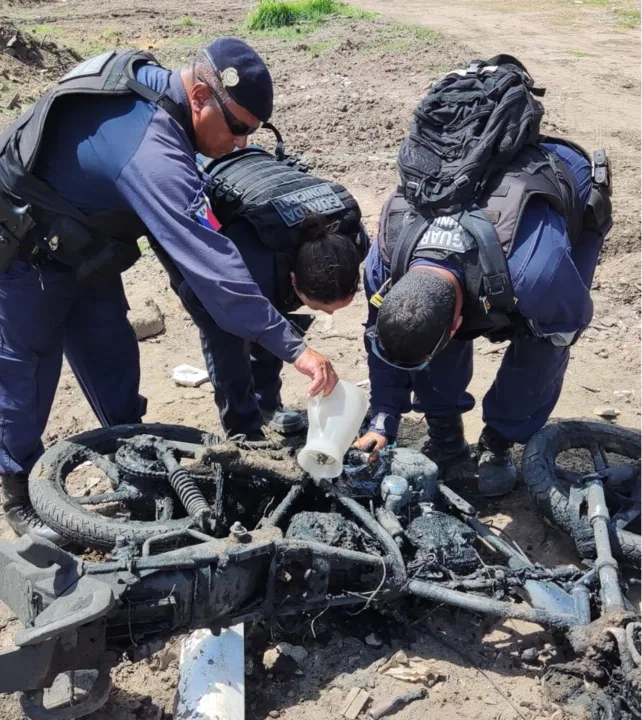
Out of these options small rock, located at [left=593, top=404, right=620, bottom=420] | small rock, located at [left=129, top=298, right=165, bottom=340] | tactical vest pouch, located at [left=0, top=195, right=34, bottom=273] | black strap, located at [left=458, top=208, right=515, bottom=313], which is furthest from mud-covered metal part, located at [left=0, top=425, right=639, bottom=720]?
small rock, located at [left=129, top=298, right=165, bottom=340]

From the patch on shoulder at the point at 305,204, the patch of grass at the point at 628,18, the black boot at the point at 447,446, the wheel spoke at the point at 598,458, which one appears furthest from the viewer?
the patch of grass at the point at 628,18

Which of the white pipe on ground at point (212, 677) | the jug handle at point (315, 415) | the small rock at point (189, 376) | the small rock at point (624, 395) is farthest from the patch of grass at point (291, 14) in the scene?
the white pipe on ground at point (212, 677)

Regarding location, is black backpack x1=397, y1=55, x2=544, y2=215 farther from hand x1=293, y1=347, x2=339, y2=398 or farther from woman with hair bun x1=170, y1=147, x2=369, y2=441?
hand x1=293, y1=347, x2=339, y2=398

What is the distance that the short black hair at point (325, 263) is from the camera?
3.44 meters

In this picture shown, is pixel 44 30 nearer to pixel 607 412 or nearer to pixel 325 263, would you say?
pixel 607 412

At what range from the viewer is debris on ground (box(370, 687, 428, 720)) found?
2.86 metres

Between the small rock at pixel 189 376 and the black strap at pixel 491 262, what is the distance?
231cm

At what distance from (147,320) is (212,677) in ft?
10.5

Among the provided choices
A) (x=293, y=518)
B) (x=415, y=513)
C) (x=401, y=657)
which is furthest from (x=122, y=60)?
(x=401, y=657)

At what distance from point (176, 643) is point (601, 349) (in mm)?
3551

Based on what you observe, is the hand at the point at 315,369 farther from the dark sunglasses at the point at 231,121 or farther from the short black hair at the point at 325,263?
the dark sunglasses at the point at 231,121

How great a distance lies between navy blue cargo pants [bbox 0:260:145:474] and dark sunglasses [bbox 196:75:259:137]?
92 cm

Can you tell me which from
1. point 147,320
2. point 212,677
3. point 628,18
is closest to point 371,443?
point 212,677

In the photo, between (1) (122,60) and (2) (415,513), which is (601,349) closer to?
(2) (415,513)
